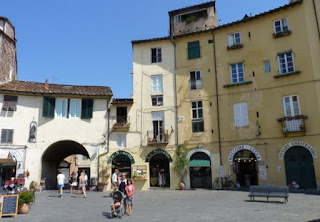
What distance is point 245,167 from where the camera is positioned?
25000 mm

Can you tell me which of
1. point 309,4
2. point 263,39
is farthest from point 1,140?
point 309,4

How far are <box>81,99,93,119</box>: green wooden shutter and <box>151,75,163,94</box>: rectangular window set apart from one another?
6080mm

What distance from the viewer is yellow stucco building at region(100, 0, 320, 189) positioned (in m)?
22.1

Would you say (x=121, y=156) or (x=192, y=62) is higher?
(x=192, y=62)

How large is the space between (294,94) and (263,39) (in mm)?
5509

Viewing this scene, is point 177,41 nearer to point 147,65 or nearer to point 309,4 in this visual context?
point 147,65

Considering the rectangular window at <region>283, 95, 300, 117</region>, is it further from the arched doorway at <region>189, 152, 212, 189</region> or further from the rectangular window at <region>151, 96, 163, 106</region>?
the rectangular window at <region>151, 96, 163, 106</region>

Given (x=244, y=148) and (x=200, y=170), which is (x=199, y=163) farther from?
(x=244, y=148)

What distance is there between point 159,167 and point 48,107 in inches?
458

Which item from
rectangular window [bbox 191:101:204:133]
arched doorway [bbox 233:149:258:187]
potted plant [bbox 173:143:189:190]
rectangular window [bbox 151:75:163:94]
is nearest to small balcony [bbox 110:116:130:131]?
rectangular window [bbox 151:75:163:94]

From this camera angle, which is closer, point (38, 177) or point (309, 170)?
point (309, 170)

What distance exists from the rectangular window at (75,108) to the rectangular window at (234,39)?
15.1m

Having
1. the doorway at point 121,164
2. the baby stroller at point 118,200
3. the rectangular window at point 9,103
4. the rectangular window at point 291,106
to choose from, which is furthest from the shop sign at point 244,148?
the rectangular window at point 9,103

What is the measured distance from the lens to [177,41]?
2836 cm
